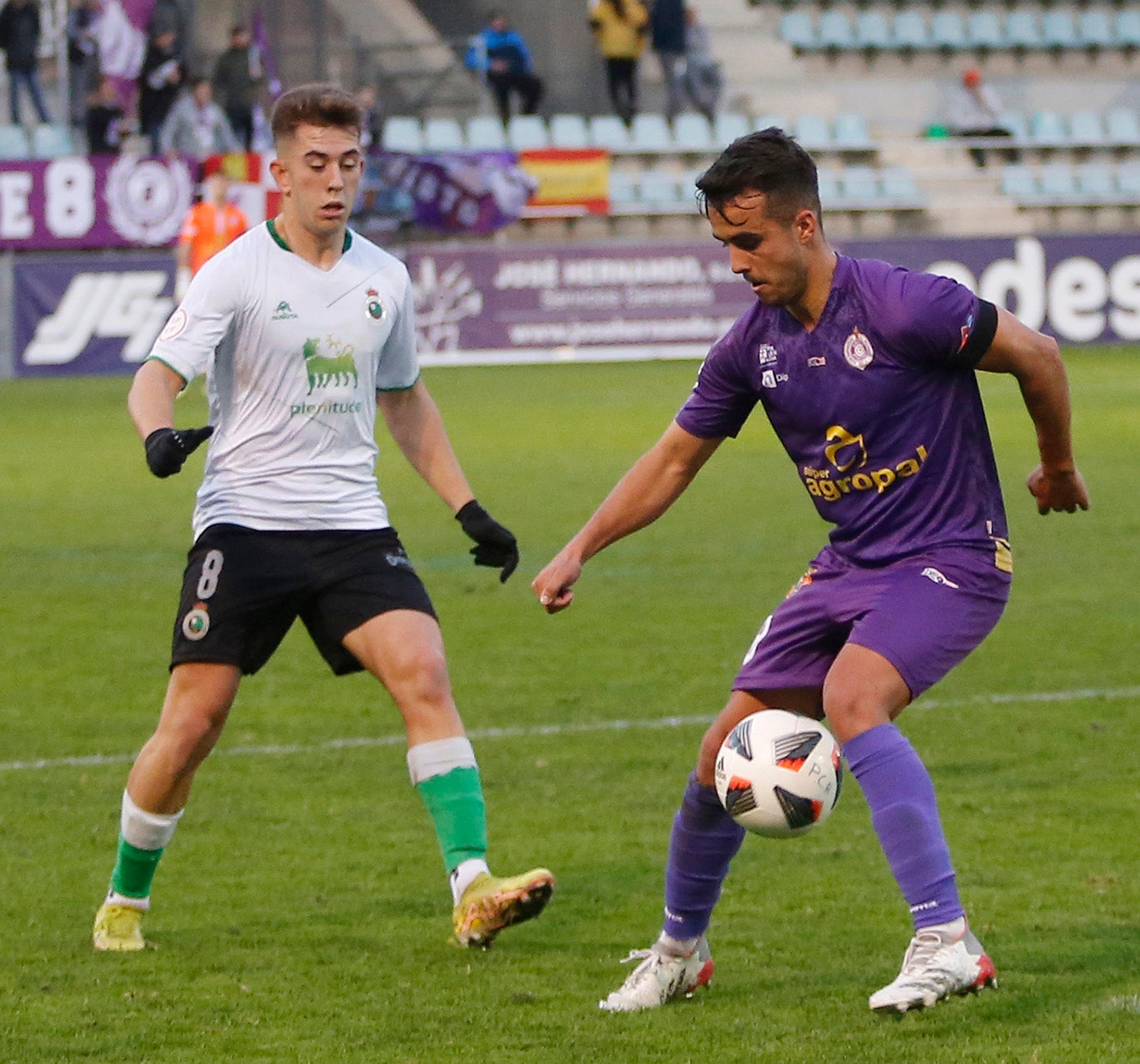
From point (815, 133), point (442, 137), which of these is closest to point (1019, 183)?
point (815, 133)

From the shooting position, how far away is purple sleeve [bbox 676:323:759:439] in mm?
4492

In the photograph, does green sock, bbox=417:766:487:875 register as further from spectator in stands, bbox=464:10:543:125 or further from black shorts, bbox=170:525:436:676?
spectator in stands, bbox=464:10:543:125

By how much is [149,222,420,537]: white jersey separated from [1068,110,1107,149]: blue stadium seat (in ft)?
92.2

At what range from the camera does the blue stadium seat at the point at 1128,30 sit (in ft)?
112

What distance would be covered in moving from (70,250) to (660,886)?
20319 mm

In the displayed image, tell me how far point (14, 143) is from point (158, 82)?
2095mm

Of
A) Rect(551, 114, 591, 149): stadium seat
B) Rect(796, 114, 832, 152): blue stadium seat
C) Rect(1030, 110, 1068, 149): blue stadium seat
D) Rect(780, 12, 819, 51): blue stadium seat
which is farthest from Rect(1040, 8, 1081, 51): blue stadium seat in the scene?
Rect(551, 114, 591, 149): stadium seat

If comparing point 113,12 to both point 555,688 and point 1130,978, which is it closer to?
point 555,688

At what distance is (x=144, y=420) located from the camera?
15.2ft

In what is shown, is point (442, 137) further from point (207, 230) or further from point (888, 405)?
point (888, 405)

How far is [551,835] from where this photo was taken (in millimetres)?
5926

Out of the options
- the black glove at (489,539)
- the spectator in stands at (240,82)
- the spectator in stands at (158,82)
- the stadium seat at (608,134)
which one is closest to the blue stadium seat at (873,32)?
the stadium seat at (608,134)

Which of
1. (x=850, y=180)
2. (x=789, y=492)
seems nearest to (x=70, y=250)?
(x=850, y=180)

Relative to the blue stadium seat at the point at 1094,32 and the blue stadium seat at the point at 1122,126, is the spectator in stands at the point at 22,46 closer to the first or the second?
the blue stadium seat at the point at 1122,126
